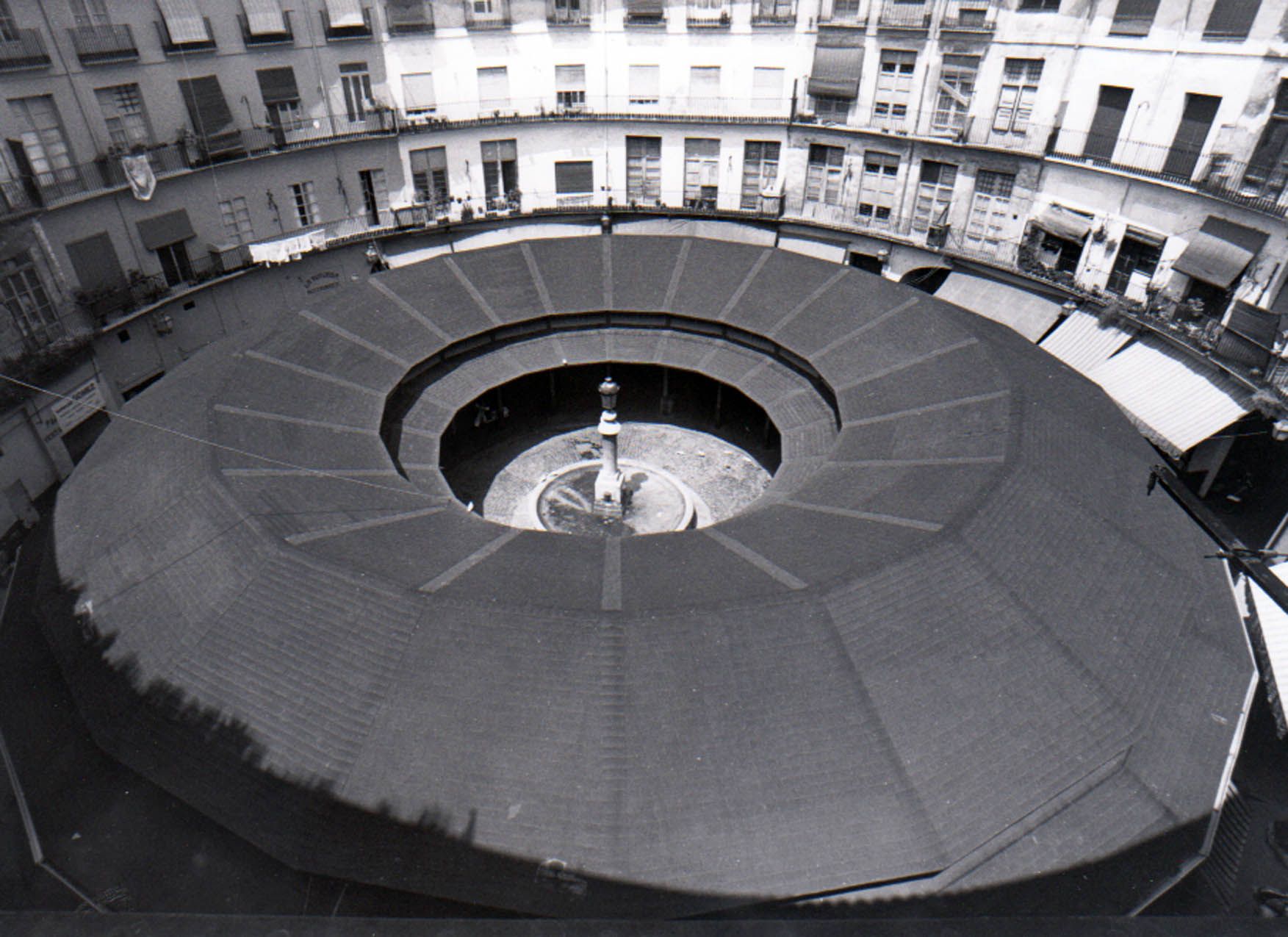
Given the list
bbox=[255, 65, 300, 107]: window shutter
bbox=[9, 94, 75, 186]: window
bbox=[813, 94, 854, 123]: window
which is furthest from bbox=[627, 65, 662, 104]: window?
bbox=[9, 94, 75, 186]: window

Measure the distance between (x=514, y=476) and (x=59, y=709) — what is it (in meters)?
17.8

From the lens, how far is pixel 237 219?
40.3m

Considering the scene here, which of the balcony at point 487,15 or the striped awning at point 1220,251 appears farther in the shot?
the balcony at point 487,15

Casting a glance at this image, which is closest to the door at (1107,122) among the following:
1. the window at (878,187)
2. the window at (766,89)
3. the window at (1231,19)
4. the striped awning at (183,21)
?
the window at (1231,19)

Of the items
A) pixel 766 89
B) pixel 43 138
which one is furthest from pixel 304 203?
pixel 766 89

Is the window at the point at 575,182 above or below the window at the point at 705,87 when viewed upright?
below

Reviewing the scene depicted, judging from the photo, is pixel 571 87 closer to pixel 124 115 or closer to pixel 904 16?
pixel 904 16

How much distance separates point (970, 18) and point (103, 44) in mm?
40758

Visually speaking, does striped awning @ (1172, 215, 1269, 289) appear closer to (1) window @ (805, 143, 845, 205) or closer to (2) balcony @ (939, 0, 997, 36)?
Result: (2) balcony @ (939, 0, 997, 36)

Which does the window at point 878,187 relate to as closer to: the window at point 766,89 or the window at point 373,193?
the window at point 766,89

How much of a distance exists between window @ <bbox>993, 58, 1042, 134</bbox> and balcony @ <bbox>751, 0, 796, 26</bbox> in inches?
487

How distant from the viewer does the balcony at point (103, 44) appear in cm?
3275

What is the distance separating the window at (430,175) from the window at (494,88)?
3750 mm

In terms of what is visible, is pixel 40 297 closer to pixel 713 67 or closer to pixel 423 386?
pixel 423 386
